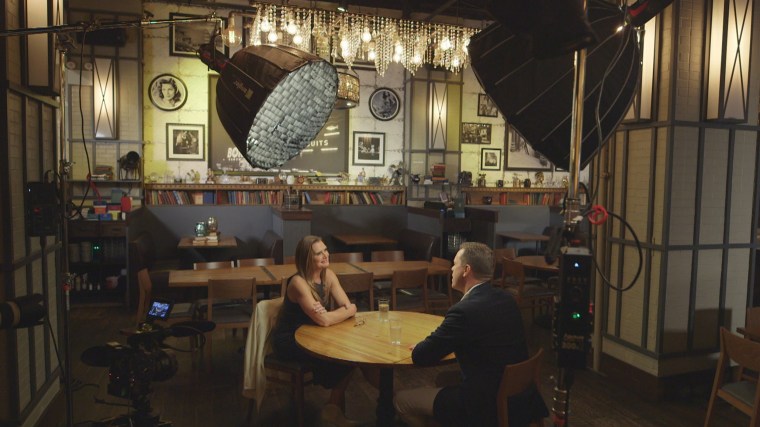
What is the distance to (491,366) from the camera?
8.11ft

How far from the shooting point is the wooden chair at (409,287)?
15.4 feet

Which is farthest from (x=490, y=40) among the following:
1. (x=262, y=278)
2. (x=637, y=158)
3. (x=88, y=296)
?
(x=88, y=296)

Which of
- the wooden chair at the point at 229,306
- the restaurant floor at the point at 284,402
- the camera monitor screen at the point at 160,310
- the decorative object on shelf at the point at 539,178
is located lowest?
the restaurant floor at the point at 284,402

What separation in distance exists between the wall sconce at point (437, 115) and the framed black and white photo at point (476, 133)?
0.59m

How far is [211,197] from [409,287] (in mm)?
4770

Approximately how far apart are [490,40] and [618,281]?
3.18m

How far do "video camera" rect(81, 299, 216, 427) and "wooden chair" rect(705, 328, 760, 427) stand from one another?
8.75 feet

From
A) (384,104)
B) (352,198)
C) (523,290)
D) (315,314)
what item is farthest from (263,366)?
(384,104)

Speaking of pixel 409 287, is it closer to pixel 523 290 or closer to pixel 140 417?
pixel 523 290

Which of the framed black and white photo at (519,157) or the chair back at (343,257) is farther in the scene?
the framed black and white photo at (519,157)

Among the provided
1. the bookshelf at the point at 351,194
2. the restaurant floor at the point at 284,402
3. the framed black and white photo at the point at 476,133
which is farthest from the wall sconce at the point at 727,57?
the framed black and white photo at the point at 476,133

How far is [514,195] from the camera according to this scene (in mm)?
10484

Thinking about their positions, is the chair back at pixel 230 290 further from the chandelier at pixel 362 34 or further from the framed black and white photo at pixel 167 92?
the framed black and white photo at pixel 167 92

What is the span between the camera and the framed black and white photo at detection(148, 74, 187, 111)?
8.48 metres
